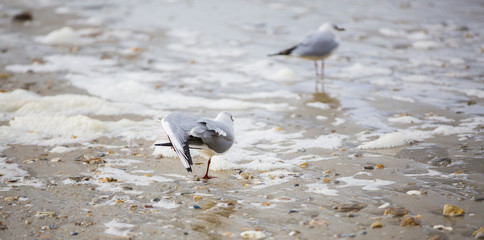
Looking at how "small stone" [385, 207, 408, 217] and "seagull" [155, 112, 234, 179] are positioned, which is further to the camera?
"seagull" [155, 112, 234, 179]

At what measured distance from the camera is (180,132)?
163 inches

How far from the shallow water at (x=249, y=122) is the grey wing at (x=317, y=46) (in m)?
0.35

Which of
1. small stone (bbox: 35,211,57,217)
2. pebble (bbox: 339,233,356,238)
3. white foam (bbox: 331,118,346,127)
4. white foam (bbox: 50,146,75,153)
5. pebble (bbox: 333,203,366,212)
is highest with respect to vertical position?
pebble (bbox: 339,233,356,238)

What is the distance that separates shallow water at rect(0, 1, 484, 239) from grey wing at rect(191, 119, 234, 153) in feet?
1.02

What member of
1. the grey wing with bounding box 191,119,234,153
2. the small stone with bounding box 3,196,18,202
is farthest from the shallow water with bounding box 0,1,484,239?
the grey wing with bounding box 191,119,234,153

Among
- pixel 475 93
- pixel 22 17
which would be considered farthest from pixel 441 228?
pixel 22 17

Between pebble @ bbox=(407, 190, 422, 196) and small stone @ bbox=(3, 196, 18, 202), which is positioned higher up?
pebble @ bbox=(407, 190, 422, 196)

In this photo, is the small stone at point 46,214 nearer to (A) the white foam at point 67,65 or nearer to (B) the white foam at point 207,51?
(A) the white foam at point 67,65

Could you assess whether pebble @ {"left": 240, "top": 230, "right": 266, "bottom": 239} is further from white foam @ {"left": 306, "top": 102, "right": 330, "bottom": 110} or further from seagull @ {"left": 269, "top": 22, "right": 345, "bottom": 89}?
seagull @ {"left": 269, "top": 22, "right": 345, "bottom": 89}

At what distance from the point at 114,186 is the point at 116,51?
5.32 metres

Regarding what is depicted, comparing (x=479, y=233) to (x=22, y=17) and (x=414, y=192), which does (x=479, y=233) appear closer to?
(x=414, y=192)

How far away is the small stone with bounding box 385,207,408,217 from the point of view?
3.54 meters

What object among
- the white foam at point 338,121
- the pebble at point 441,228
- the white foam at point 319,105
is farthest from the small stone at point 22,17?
the pebble at point 441,228

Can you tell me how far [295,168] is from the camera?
4570mm
